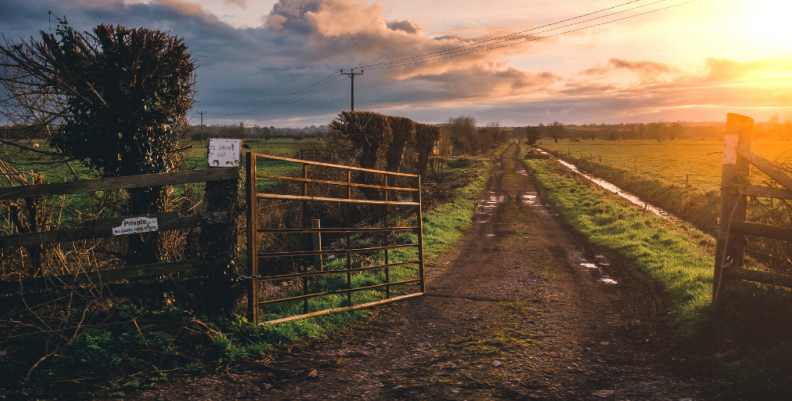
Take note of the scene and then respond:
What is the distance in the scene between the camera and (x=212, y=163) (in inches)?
205

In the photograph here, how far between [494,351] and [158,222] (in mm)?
4325

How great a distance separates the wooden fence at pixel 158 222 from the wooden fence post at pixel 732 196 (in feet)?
21.8

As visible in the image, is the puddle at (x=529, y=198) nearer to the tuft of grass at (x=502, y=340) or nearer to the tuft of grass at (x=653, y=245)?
the tuft of grass at (x=653, y=245)

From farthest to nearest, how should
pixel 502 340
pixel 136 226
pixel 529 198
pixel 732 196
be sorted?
pixel 529 198, pixel 732 196, pixel 502 340, pixel 136 226

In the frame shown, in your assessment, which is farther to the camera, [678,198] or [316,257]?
[678,198]

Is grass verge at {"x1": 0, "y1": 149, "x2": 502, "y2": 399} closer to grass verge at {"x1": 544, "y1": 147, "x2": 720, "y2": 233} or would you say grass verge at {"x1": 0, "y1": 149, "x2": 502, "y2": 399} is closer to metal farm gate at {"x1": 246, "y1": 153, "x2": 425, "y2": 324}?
metal farm gate at {"x1": 246, "y1": 153, "x2": 425, "y2": 324}

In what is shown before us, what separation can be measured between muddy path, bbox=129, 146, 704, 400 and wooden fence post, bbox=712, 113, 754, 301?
1.21 m

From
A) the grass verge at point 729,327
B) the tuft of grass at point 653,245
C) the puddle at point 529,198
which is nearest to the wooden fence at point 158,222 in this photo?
the grass verge at point 729,327

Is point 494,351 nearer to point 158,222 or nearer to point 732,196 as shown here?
point 732,196

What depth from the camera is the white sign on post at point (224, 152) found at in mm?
5219

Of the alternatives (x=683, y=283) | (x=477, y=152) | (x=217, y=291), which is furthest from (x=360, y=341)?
(x=477, y=152)

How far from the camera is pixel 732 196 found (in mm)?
6035

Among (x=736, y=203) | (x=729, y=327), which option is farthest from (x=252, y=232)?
(x=736, y=203)

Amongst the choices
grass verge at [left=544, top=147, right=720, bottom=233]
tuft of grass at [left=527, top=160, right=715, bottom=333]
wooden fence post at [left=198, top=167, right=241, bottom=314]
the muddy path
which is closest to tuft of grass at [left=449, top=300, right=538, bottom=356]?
the muddy path
